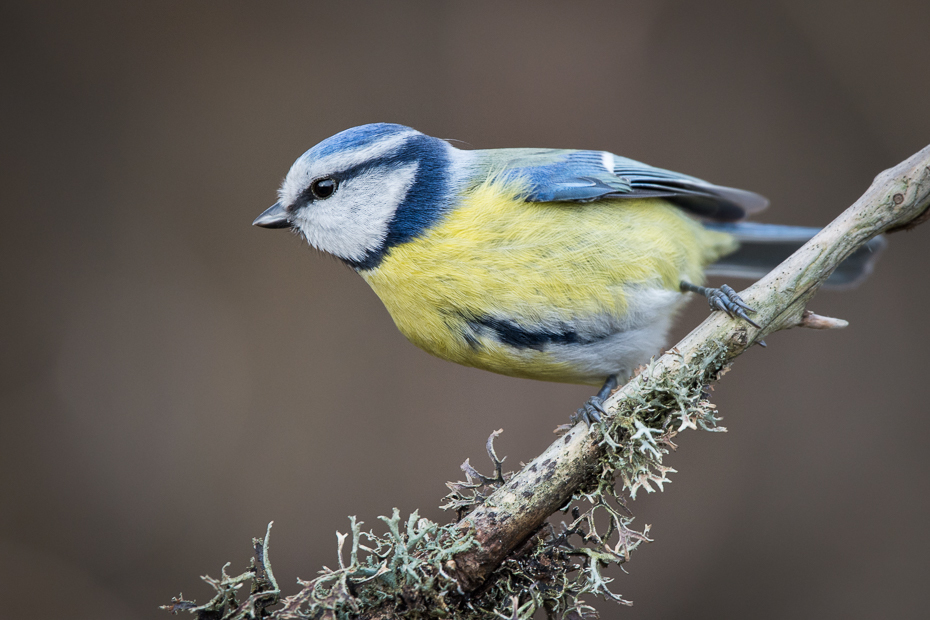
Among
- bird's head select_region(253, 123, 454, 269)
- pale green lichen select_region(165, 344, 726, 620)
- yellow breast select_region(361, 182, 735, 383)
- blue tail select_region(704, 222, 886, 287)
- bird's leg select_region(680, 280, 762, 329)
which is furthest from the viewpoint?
blue tail select_region(704, 222, 886, 287)

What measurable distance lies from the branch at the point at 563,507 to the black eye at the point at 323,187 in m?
0.73

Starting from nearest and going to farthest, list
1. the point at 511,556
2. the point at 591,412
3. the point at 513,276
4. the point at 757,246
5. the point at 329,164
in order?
1. the point at 511,556
2. the point at 591,412
3. the point at 513,276
4. the point at 329,164
5. the point at 757,246

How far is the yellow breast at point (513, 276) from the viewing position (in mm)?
1461

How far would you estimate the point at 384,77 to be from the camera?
2.72 meters

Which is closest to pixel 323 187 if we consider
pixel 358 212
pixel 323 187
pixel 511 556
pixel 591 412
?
pixel 323 187

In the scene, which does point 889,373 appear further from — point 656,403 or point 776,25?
point 656,403

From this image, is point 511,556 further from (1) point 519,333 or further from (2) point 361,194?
(2) point 361,194

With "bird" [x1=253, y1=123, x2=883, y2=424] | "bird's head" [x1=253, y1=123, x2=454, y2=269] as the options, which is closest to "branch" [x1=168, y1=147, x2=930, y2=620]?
"bird" [x1=253, y1=123, x2=883, y2=424]

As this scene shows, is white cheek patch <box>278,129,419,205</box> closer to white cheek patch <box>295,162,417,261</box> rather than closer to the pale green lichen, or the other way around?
white cheek patch <box>295,162,417,261</box>

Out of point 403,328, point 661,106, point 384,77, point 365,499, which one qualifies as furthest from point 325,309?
point 661,106

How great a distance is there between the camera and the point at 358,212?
1584 millimetres

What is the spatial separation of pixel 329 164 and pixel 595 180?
2.01 ft

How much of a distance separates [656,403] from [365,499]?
1.52 meters

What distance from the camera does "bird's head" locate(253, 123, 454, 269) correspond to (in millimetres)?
1566
